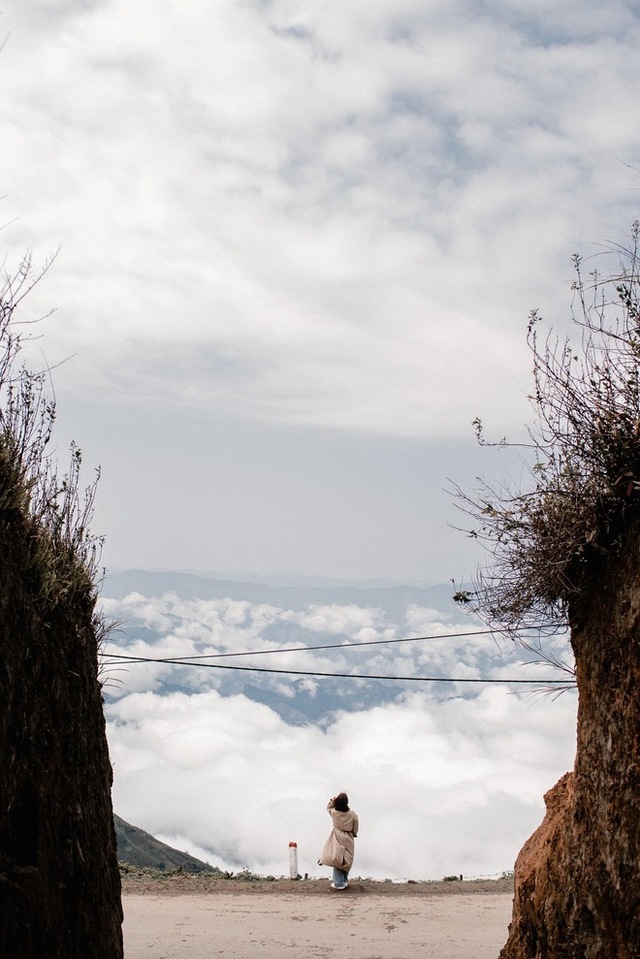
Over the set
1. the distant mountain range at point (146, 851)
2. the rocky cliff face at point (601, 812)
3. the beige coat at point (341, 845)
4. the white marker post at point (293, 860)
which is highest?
the rocky cliff face at point (601, 812)

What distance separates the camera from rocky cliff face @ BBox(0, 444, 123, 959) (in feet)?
19.0

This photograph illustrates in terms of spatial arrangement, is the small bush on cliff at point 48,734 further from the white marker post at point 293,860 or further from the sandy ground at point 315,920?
the white marker post at point 293,860

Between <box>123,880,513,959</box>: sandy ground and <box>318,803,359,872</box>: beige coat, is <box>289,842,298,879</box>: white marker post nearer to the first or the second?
<box>123,880,513,959</box>: sandy ground

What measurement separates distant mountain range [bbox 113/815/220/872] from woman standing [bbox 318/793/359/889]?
1138 inches

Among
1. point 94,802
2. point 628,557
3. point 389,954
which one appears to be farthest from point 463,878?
point 628,557

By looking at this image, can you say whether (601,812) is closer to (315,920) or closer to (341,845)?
(315,920)

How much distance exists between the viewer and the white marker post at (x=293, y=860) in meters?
18.1

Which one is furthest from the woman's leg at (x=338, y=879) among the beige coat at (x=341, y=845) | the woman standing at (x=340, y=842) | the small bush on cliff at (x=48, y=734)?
the small bush on cliff at (x=48, y=734)

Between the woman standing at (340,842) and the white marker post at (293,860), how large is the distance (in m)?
1.63

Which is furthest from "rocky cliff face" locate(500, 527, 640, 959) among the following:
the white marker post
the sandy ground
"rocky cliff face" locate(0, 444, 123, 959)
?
the white marker post

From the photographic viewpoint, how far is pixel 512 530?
718 centimetres

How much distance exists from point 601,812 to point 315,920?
8940 mm

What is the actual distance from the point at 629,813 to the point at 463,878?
45.3 ft

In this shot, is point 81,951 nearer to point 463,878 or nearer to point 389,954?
point 389,954
